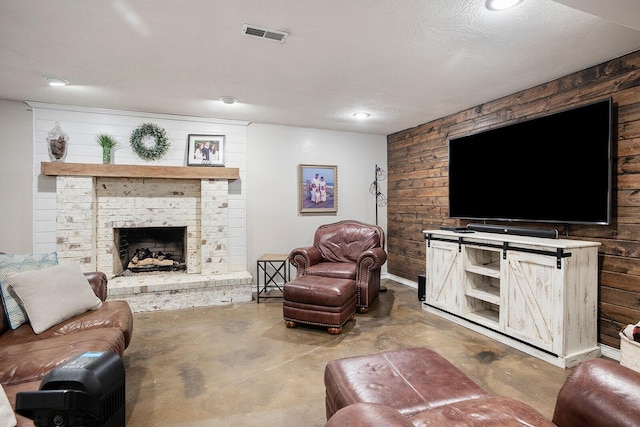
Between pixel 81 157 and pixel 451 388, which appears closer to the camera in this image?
pixel 451 388

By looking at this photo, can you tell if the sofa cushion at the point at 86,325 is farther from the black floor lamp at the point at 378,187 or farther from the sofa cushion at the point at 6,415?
the black floor lamp at the point at 378,187

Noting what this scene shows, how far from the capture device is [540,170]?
3.04 metres

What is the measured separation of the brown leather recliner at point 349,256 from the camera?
12.2 ft

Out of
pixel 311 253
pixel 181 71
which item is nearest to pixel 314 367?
pixel 311 253

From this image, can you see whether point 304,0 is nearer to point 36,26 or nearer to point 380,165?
point 36,26

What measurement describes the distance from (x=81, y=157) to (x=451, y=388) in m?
4.47

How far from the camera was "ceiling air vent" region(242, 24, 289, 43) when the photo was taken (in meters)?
2.15

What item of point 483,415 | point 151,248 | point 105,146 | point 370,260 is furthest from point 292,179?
point 483,415

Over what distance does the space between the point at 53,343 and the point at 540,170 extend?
12.7 ft

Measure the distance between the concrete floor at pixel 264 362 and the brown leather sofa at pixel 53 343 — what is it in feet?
1.45

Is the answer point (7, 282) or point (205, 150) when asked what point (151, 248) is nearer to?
point (205, 150)

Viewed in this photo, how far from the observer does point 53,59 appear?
8.56ft

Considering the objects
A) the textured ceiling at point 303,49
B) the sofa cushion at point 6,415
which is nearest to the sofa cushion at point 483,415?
the sofa cushion at point 6,415

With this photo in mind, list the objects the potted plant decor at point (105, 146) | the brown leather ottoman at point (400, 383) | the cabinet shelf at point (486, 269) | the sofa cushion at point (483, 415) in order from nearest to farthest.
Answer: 1. the sofa cushion at point (483, 415)
2. the brown leather ottoman at point (400, 383)
3. the cabinet shelf at point (486, 269)
4. the potted plant decor at point (105, 146)
